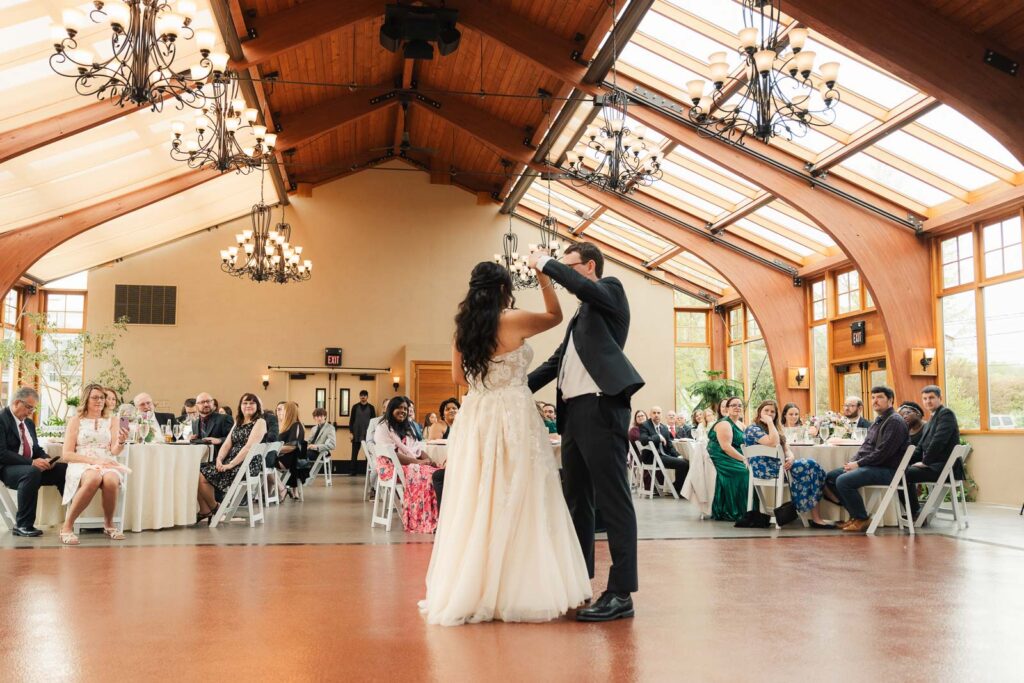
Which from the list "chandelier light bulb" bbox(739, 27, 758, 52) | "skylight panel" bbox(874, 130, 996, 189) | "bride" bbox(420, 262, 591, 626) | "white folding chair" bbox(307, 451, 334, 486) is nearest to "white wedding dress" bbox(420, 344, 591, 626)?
"bride" bbox(420, 262, 591, 626)

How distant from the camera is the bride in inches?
125

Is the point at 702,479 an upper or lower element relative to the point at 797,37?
lower

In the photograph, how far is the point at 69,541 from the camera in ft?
19.2

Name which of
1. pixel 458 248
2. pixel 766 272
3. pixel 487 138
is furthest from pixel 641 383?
pixel 458 248

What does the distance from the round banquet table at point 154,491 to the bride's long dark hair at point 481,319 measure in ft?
13.5

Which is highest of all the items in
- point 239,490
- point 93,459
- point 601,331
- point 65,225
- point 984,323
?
point 65,225

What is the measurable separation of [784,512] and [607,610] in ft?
13.5

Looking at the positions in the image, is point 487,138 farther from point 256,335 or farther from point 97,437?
point 97,437

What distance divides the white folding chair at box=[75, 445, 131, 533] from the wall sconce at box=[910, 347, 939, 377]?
9265 millimetres

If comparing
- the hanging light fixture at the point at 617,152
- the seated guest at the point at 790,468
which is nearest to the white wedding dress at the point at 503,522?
the seated guest at the point at 790,468

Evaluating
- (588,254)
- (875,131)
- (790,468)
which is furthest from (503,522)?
(875,131)

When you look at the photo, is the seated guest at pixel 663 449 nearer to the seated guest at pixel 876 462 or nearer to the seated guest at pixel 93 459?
the seated guest at pixel 876 462

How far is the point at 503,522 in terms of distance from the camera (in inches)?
127

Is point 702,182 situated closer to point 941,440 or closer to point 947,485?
point 941,440
